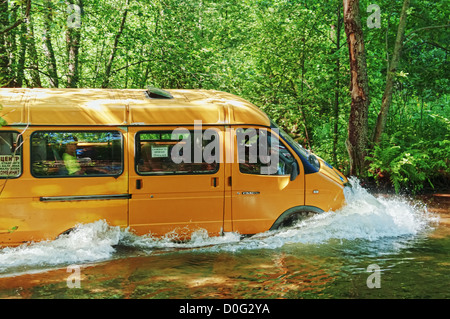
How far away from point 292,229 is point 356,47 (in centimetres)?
642

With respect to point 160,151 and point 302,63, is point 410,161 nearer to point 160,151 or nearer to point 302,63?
point 302,63

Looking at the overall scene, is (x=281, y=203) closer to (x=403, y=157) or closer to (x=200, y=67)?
(x=403, y=157)

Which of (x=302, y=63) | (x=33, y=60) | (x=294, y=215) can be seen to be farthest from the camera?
(x=302, y=63)

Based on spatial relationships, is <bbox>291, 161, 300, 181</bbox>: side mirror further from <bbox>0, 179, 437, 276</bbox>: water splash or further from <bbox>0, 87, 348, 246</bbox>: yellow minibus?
<bbox>0, 179, 437, 276</bbox>: water splash

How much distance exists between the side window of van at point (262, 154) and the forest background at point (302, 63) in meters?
5.05

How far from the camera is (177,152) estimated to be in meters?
7.94

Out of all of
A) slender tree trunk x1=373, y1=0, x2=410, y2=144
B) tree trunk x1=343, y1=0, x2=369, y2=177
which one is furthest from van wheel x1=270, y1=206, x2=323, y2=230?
slender tree trunk x1=373, y1=0, x2=410, y2=144

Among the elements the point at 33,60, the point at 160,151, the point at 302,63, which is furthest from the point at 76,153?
the point at 302,63

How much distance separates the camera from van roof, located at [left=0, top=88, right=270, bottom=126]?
7543 mm

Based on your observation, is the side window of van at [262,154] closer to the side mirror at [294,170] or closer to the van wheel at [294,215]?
the side mirror at [294,170]

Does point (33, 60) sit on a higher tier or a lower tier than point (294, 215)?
higher

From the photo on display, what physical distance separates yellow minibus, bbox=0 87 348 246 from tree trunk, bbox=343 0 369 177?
501cm

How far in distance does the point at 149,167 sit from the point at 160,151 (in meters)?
0.31
